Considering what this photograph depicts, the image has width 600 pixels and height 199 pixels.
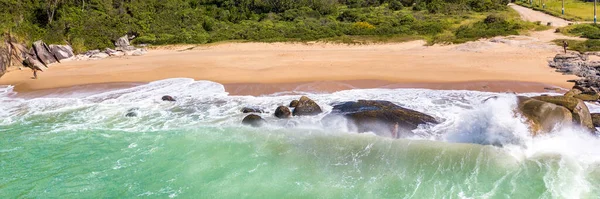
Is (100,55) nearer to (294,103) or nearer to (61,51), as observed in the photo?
(61,51)

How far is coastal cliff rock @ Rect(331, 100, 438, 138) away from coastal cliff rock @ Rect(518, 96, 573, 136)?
2447 millimetres

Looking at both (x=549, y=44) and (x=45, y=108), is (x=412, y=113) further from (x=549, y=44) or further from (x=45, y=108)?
(x=549, y=44)

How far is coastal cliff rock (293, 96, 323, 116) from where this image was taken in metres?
13.7

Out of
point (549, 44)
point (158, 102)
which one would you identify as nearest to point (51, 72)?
point (158, 102)

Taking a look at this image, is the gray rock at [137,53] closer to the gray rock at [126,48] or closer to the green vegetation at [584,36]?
the gray rock at [126,48]

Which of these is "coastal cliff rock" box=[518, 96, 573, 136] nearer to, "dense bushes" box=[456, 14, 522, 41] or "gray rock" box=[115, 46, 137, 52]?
"dense bushes" box=[456, 14, 522, 41]

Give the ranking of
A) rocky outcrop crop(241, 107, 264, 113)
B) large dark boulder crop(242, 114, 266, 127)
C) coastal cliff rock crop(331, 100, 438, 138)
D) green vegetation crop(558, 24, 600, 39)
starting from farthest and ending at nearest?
1. green vegetation crop(558, 24, 600, 39)
2. rocky outcrop crop(241, 107, 264, 113)
3. large dark boulder crop(242, 114, 266, 127)
4. coastal cliff rock crop(331, 100, 438, 138)

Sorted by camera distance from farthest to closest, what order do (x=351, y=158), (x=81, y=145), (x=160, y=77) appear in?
(x=160, y=77) < (x=81, y=145) < (x=351, y=158)

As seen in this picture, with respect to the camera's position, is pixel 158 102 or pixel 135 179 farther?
pixel 158 102

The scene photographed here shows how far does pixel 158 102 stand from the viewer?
16.3 meters

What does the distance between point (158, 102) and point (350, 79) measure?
331 inches

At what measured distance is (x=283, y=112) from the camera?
44.9 ft

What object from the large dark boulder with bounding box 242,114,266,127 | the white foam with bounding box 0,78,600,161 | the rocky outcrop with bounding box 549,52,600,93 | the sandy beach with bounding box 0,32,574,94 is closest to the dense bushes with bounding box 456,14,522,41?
the sandy beach with bounding box 0,32,574,94

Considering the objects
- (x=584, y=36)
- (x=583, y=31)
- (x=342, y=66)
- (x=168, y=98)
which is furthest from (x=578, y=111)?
(x=583, y=31)
